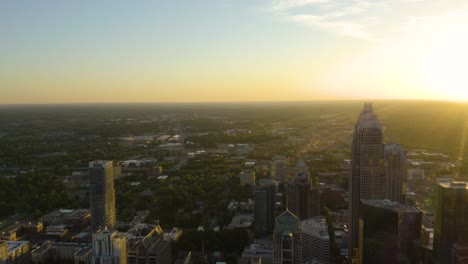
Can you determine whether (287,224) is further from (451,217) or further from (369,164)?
(369,164)

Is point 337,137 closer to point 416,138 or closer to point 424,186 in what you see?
point 416,138

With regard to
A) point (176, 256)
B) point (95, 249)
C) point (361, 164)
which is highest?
point (361, 164)

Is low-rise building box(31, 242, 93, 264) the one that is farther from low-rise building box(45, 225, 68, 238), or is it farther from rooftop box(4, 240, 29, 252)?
low-rise building box(45, 225, 68, 238)

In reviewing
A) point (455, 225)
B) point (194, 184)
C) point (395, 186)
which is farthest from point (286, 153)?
point (455, 225)

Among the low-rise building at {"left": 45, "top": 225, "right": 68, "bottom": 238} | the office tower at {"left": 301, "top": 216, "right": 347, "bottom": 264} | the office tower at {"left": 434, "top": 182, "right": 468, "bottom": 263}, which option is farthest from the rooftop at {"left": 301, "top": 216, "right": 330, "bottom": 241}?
the low-rise building at {"left": 45, "top": 225, "right": 68, "bottom": 238}

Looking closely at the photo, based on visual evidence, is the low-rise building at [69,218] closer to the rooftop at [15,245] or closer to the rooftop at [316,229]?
the rooftop at [15,245]

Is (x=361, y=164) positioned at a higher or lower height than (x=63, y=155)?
higher
